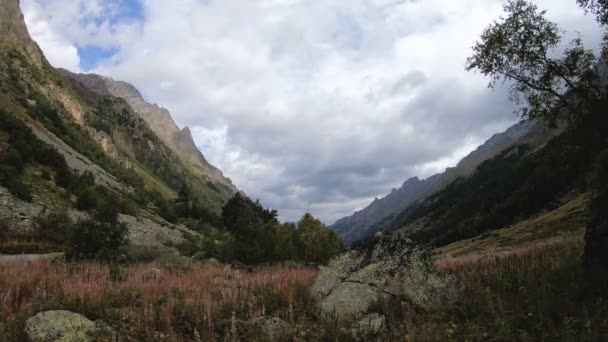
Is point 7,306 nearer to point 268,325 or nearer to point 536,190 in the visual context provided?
point 268,325

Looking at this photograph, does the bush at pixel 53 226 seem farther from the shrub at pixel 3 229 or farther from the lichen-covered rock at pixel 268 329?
the lichen-covered rock at pixel 268 329

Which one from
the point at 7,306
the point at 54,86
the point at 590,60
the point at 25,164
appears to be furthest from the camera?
the point at 54,86

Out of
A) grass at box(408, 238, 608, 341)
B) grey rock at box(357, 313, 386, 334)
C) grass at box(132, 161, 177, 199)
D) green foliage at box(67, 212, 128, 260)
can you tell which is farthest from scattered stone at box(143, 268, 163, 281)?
grass at box(132, 161, 177, 199)

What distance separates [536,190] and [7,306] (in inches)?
7356

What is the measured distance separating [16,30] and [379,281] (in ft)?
620

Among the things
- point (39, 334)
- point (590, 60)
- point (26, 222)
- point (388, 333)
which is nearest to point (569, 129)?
point (590, 60)

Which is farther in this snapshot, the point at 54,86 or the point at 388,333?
the point at 54,86

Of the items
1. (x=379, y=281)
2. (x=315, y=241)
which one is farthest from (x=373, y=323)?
(x=315, y=241)

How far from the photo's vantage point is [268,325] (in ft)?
23.5

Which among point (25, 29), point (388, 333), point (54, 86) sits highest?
point (25, 29)

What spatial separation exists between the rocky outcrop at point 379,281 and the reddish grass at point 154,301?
0.72 meters

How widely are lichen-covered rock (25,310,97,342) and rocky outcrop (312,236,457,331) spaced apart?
151 inches

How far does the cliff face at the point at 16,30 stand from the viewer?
493ft

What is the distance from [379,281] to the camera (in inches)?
353
